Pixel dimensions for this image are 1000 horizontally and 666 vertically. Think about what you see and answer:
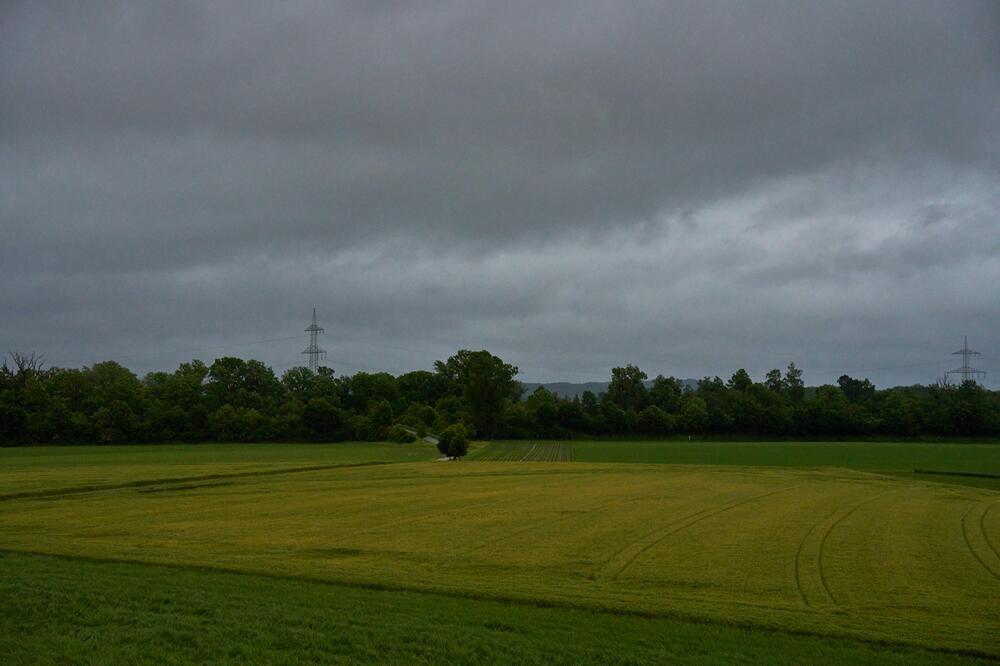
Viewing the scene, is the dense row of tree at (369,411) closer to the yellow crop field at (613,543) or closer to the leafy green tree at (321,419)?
the leafy green tree at (321,419)

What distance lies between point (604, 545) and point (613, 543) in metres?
0.50

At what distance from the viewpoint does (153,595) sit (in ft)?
45.2

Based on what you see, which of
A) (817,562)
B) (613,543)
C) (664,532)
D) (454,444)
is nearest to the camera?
(817,562)

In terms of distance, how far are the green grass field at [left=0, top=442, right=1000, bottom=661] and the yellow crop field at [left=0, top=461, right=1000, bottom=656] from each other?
79mm

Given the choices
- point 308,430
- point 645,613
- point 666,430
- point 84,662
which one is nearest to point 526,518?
point 645,613

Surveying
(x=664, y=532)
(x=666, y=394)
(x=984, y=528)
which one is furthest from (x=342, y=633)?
(x=666, y=394)

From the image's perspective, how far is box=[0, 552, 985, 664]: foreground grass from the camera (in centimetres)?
1083

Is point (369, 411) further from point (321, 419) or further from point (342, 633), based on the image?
point (342, 633)

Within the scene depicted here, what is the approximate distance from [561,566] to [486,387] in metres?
122

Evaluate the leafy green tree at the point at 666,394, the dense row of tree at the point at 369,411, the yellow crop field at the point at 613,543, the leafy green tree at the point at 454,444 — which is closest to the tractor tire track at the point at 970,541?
the yellow crop field at the point at 613,543

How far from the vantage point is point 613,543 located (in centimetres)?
2233

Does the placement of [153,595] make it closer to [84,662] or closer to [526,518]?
[84,662]

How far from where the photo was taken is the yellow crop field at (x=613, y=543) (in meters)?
14.7

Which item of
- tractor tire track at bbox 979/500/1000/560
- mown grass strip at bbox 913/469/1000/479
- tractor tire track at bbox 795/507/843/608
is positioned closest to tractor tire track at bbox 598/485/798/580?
tractor tire track at bbox 795/507/843/608
